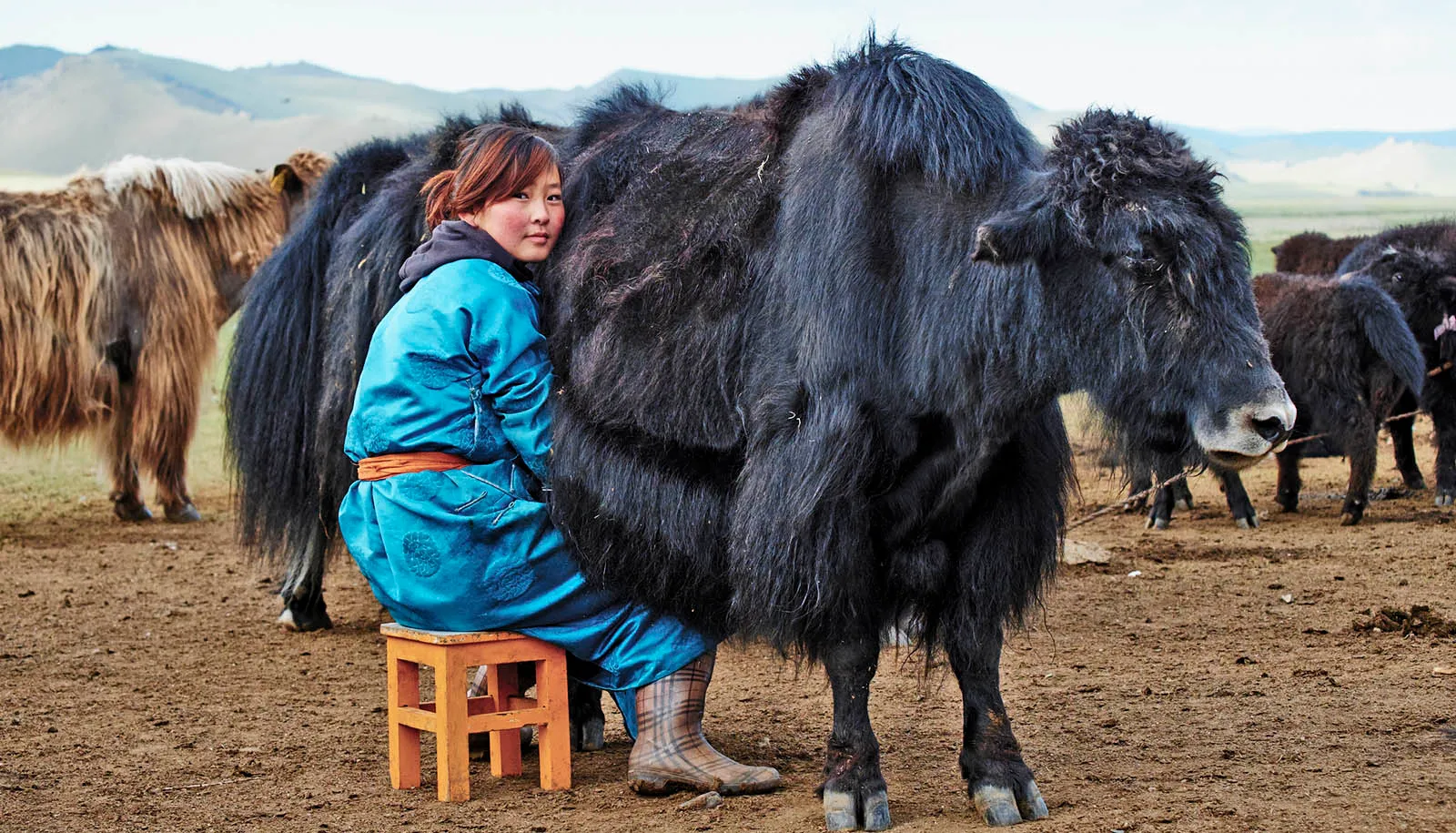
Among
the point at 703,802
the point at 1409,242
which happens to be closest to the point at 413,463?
the point at 703,802

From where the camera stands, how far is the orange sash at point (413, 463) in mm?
3283

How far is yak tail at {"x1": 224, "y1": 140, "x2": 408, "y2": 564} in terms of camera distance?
A: 4.98 metres

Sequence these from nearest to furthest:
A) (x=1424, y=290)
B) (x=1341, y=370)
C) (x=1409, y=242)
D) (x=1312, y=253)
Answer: (x=1341, y=370) < (x=1424, y=290) < (x=1409, y=242) < (x=1312, y=253)

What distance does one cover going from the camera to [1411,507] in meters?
8.03

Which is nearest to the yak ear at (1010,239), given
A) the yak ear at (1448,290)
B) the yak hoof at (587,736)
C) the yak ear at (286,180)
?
the yak hoof at (587,736)

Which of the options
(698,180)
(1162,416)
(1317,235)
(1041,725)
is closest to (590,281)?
(698,180)

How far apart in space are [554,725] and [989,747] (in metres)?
1.03

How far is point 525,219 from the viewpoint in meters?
3.46

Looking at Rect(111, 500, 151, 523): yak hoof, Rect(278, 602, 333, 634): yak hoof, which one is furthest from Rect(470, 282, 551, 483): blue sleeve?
Rect(111, 500, 151, 523): yak hoof

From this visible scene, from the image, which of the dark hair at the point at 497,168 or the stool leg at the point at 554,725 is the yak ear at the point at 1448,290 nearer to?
the dark hair at the point at 497,168

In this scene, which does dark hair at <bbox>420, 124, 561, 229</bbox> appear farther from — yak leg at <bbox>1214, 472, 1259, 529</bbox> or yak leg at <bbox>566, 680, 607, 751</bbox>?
yak leg at <bbox>1214, 472, 1259, 529</bbox>

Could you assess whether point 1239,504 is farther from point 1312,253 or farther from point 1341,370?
point 1312,253

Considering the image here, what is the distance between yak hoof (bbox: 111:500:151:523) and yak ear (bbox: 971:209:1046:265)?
23.2 feet

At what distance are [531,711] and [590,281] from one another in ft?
3.41
